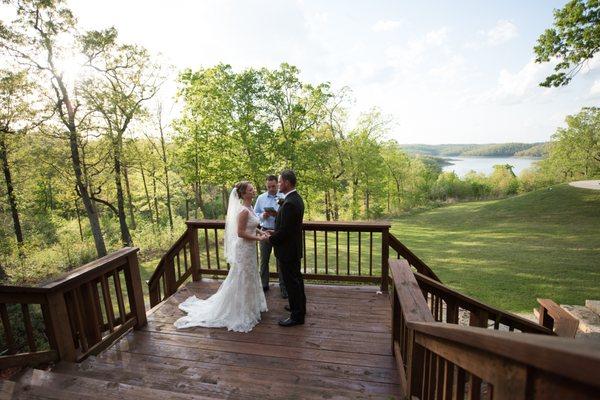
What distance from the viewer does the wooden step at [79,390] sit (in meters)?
2.46

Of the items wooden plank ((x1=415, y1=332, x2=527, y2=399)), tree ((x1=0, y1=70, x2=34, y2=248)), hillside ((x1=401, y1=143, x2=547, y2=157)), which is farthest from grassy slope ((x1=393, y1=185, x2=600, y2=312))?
hillside ((x1=401, y1=143, x2=547, y2=157))

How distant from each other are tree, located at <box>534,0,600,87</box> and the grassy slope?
19.3 ft

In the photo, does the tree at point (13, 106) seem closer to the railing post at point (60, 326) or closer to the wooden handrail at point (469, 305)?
the railing post at point (60, 326)

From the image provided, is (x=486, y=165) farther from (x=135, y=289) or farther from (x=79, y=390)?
(x=79, y=390)

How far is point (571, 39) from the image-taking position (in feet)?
29.0

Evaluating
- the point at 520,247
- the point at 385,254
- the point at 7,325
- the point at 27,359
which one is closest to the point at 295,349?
the point at 385,254

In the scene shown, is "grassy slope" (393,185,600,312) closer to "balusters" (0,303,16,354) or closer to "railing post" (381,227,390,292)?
"railing post" (381,227,390,292)

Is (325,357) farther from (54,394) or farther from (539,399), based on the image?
(539,399)

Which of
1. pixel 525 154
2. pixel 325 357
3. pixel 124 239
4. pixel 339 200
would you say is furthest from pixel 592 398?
pixel 525 154

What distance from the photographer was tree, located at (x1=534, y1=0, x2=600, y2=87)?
8.41m

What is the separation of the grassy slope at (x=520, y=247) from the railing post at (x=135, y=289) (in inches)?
335

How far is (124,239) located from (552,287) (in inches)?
778

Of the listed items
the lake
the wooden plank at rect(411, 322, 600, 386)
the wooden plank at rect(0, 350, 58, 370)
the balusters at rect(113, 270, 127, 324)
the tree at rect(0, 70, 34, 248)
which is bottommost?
the lake

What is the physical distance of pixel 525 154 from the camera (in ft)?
364
